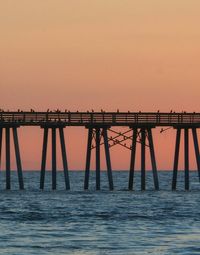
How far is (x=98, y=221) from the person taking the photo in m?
60.2

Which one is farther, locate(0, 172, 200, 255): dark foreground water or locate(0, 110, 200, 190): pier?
locate(0, 110, 200, 190): pier

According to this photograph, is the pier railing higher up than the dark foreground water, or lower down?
higher up

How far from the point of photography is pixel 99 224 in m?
58.4

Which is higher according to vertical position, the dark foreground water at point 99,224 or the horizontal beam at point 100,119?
the horizontal beam at point 100,119

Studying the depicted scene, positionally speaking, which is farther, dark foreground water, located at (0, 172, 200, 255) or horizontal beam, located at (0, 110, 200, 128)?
horizontal beam, located at (0, 110, 200, 128)

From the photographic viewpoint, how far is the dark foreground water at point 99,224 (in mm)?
48531

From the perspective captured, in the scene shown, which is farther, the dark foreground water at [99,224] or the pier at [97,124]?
the pier at [97,124]

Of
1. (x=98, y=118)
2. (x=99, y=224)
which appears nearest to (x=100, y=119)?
(x=98, y=118)

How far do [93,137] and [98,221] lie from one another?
Result: 2869 cm

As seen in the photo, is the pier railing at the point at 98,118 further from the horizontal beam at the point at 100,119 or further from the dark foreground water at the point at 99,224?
the dark foreground water at the point at 99,224

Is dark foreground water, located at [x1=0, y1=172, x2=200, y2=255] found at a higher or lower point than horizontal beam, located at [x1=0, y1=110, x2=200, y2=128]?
lower

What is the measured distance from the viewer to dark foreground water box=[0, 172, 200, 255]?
159ft

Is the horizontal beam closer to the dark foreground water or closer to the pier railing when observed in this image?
the pier railing

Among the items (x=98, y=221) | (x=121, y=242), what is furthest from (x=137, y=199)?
(x=121, y=242)
